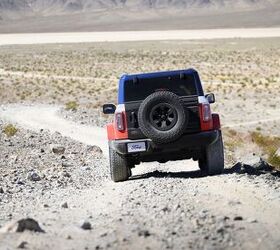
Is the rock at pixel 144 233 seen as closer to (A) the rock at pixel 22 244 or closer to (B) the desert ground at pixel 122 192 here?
(B) the desert ground at pixel 122 192

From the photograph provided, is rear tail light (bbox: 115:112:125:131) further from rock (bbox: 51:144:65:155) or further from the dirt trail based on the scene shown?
the dirt trail

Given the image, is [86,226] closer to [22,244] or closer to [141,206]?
[22,244]

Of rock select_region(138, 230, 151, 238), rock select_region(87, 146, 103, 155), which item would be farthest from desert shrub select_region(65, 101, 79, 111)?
rock select_region(138, 230, 151, 238)

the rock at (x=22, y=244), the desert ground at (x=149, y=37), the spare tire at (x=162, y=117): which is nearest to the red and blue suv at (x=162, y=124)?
the spare tire at (x=162, y=117)

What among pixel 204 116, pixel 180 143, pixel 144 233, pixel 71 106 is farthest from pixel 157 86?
→ pixel 71 106

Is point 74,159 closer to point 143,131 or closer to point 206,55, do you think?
point 143,131

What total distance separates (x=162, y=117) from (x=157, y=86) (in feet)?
2.70

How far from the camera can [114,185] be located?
1125 cm

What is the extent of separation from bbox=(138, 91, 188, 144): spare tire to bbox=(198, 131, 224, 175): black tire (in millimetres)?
828

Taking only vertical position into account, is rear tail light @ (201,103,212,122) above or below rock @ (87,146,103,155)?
above

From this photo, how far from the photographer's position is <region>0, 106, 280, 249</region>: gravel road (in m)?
7.02

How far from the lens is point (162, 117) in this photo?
10.6m

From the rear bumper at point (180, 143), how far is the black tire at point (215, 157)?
0.57 feet

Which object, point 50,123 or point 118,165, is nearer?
point 118,165
